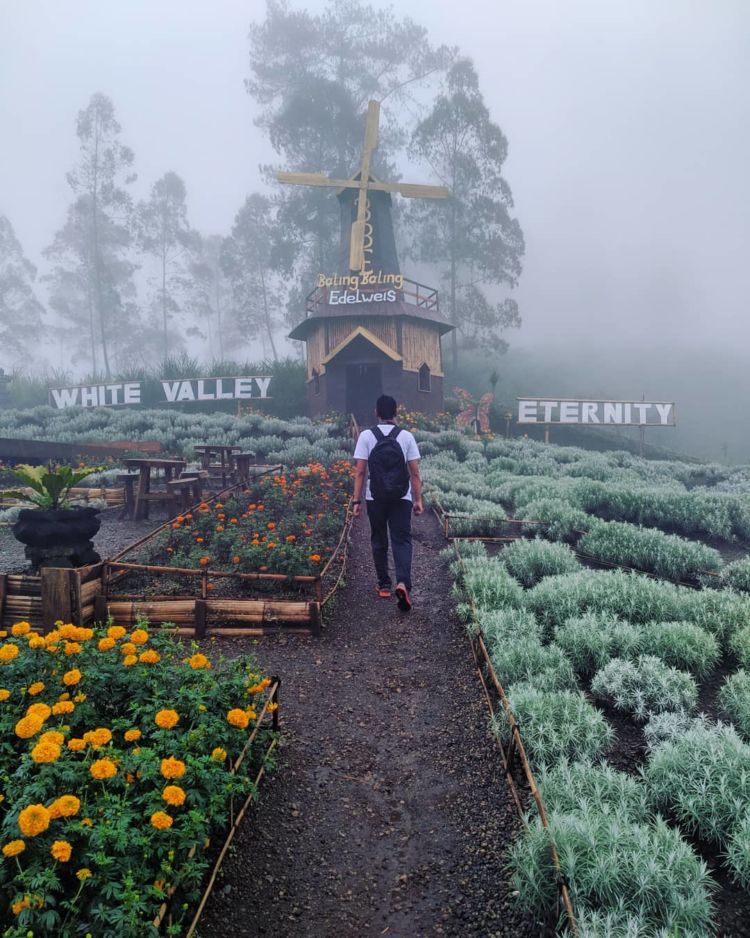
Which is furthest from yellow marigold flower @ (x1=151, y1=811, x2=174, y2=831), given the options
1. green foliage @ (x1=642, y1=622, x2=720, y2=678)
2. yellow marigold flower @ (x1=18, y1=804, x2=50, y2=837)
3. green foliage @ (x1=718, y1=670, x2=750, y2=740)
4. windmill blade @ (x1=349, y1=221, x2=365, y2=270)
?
windmill blade @ (x1=349, y1=221, x2=365, y2=270)

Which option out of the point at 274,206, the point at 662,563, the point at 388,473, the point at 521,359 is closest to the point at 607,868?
the point at 388,473

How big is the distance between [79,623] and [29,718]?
3.60m

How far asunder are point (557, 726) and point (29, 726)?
3.45 m

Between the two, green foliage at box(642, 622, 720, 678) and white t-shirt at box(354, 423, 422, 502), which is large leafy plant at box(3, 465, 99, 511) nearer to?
white t-shirt at box(354, 423, 422, 502)

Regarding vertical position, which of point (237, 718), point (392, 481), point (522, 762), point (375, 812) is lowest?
point (375, 812)

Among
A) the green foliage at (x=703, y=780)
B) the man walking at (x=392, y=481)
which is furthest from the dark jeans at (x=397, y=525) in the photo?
the green foliage at (x=703, y=780)

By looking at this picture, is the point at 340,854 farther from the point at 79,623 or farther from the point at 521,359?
the point at 521,359

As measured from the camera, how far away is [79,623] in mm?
6359

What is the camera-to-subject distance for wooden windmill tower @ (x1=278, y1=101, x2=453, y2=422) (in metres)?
26.0

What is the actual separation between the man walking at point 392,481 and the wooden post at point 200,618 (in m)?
2.02

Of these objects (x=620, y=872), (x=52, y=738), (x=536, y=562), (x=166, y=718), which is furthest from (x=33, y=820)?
(x=536, y=562)

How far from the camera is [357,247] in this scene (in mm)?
27781

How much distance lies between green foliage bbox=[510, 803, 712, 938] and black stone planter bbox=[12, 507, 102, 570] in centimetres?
650

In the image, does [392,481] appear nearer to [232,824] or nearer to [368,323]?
[232,824]
